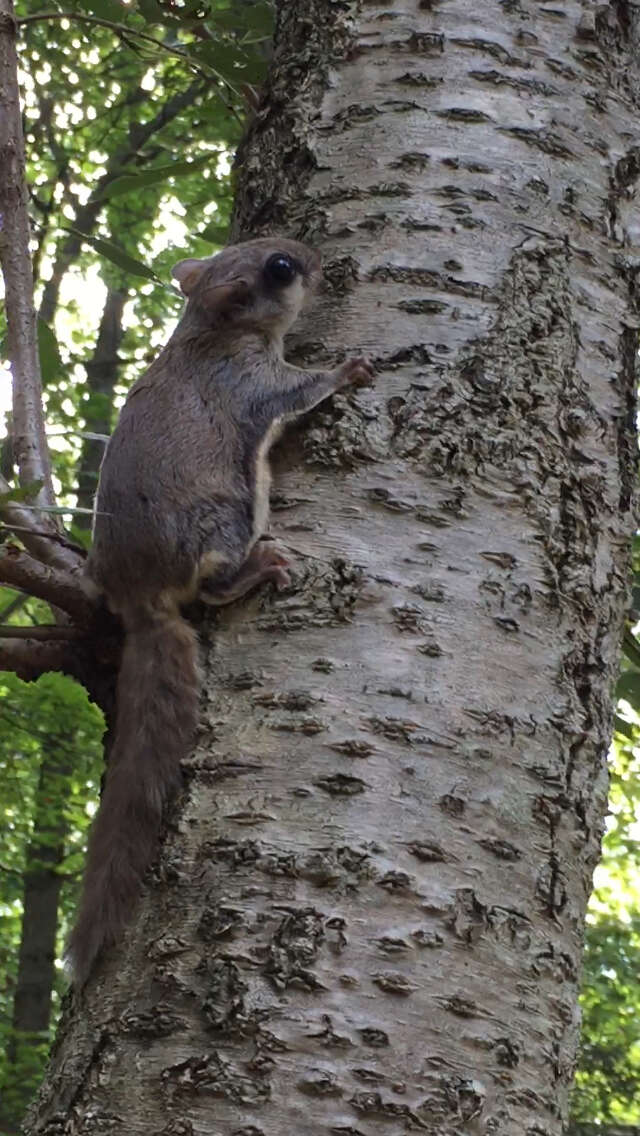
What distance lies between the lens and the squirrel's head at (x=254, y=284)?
205cm

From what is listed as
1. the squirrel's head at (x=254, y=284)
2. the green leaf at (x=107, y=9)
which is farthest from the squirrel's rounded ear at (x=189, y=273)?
the green leaf at (x=107, y=9)

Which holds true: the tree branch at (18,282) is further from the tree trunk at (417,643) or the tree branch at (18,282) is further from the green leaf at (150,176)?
the green leaf at (150,176)

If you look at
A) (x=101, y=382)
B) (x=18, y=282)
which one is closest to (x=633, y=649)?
(x=18, y=282)

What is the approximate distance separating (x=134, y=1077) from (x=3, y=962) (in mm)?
10274

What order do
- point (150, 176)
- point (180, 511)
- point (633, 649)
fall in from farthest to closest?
point (150, 176) < point (633, 649) < point (180, 511)

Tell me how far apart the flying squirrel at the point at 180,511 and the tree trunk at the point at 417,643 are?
0.04 meters

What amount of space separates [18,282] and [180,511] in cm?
41

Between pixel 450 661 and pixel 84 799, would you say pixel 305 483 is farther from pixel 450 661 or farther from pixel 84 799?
pixel 84 799

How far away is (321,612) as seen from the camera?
157cm

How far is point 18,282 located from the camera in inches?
73.9

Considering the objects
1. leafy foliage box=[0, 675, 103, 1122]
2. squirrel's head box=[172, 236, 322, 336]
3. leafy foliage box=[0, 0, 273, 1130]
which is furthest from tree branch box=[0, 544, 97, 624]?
leafy foliage box=[0, 675, 103, 1122]

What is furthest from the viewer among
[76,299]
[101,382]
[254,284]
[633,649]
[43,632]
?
[76,299]

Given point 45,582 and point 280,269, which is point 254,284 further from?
point 45,582

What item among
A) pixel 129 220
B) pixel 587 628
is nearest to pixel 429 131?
pixel 587 628
